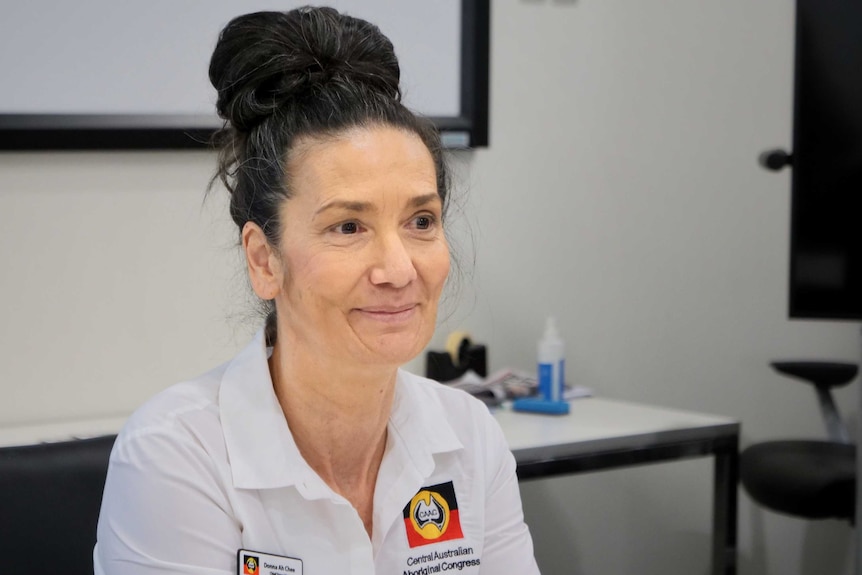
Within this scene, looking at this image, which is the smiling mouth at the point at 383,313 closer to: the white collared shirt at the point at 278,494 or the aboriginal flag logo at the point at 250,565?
the white collared shirt at the point at 278,494

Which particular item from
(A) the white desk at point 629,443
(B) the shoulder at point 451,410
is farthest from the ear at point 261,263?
(A) the white desk at point 629,443

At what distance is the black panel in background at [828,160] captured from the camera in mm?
2189

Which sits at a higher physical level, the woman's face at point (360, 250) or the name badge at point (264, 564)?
the woman's face at point (360, 250)

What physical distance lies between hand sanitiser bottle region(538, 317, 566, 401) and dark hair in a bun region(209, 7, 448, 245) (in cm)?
112

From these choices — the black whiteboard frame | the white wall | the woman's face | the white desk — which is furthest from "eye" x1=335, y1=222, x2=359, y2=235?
the white wall

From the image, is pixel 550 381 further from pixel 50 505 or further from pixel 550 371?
pixel 50 505

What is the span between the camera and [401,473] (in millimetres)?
1513

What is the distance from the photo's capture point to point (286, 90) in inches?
56.2

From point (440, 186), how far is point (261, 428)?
418 millimetres

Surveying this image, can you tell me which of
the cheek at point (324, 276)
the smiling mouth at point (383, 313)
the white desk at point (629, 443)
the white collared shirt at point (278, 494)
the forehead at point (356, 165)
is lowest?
the white desk at point (629, 443)

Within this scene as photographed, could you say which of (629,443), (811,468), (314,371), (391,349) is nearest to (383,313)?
(391,349)

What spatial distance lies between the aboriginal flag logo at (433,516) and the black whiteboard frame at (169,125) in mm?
731

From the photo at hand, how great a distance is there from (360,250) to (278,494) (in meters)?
0.33

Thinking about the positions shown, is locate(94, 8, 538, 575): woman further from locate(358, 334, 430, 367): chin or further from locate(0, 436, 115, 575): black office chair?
locate(0, 436, 115, 575): black office chair
